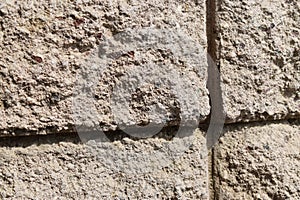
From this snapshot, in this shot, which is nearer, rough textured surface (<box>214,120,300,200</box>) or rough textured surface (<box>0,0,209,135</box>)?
rough textured surface (<box>0,0,209,135</box>)

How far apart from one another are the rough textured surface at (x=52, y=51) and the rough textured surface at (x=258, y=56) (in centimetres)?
15

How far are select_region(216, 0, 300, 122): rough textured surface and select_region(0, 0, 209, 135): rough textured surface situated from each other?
15 centimetres

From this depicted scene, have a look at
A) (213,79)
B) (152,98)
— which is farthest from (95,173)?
(213,79)

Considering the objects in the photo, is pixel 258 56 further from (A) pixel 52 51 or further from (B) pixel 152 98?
(A) pixel 52 51

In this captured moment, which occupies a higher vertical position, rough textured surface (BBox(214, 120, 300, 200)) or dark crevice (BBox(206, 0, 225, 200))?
dark crevice (BBox(206, 0, 225, 200))

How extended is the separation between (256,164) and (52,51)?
0.44 m

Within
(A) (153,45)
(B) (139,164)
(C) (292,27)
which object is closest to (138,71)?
(A) (153,45)

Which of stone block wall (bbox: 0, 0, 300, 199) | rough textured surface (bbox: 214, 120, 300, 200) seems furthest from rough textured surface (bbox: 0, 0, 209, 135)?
rough textured surface (bbox: 214, 120, 300, 200)

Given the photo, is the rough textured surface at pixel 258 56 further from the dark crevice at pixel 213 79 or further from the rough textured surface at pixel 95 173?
the rough textured surface at pixel 95 173

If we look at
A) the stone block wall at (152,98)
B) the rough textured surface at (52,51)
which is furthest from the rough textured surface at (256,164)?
the rough textured surface at (52,51)

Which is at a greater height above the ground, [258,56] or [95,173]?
[258,56]

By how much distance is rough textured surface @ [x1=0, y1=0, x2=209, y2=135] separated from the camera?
825 millimetres

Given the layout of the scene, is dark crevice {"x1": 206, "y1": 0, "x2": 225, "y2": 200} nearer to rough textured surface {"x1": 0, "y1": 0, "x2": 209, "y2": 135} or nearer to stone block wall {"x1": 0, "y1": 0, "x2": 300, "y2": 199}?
stone block wall {"x1": 0, "y1": 0, "x2": 300, "y2": 199}

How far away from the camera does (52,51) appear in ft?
2.77
